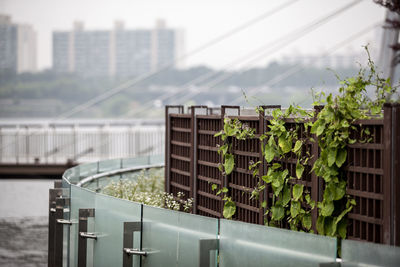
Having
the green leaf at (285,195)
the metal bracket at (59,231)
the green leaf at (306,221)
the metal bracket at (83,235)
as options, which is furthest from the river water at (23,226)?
the green leaf at (306,221)

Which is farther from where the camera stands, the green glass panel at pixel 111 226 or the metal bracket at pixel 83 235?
the metal bracket at pixel 83 235

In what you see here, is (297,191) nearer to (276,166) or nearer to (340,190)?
(276,166)

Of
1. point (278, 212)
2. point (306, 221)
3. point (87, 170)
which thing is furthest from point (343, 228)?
point (87, 170)

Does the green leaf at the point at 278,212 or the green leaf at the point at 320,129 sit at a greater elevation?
the green leaf at the point at 320,129

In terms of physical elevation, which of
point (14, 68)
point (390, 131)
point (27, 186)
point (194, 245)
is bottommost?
point (27, 186)

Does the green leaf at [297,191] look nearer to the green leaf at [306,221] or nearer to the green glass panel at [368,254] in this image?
the green leaf at [306,221]

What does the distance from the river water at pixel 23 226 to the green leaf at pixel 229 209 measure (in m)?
3.12

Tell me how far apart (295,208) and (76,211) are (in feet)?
6.30

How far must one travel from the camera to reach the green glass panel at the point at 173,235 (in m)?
3.73

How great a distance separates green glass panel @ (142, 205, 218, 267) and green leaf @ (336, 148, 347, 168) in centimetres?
97

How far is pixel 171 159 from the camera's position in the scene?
26.4ft

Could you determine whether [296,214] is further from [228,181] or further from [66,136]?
[66,136]

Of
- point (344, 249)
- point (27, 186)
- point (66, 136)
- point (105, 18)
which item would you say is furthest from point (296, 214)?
point (105, 18)

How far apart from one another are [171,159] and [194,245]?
428cm
